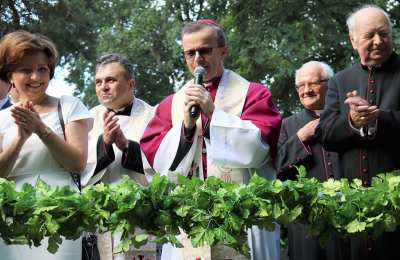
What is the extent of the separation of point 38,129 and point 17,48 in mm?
637

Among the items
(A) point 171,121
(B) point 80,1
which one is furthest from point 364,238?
(B) point 80,1

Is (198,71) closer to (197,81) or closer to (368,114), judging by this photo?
(197,81)

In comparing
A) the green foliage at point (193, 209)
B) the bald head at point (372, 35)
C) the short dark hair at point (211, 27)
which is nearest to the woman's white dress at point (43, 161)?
the green foliage at point (193, 209)

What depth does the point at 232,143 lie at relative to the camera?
5781 millimetres

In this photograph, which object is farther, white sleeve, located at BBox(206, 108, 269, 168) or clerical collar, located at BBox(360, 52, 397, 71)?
clerical collar, located at BBox(360, 52, 397, 71)

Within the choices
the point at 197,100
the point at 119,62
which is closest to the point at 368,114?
the point at 197,100

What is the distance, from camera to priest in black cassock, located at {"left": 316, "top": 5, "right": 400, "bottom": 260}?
5.57m

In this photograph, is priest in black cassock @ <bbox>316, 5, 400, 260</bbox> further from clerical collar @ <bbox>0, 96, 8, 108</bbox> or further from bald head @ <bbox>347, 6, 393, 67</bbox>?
clerical collar @ <bbox>0, 96, 8, 108</bbox>

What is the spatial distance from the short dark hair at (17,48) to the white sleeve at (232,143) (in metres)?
1.21

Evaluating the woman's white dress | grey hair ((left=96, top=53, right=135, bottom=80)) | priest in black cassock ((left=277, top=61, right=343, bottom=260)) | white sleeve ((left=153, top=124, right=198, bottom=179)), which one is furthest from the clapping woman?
priest in black cassock ((left=277, top=61, right=343, bottom=260))

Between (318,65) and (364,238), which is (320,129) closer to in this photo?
(364,238)

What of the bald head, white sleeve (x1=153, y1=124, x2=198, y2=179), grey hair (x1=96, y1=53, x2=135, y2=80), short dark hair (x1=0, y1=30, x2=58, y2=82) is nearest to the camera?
short dark hair (x1=0, y1=30, x2=58, y2=82)

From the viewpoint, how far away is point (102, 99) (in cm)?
712

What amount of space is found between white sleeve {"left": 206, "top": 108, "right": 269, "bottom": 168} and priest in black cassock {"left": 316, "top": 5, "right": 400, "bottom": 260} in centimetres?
45
